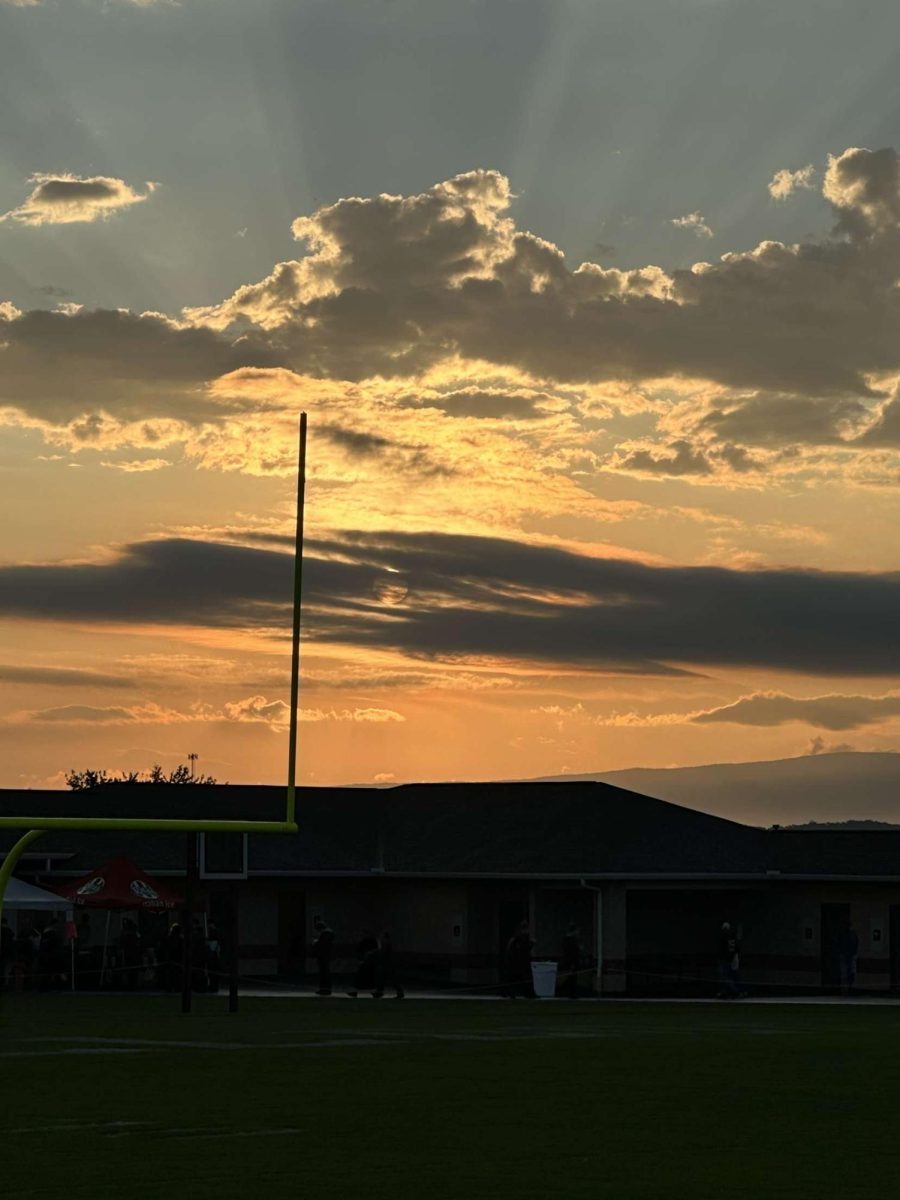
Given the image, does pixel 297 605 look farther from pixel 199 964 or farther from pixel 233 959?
pixel 199 964

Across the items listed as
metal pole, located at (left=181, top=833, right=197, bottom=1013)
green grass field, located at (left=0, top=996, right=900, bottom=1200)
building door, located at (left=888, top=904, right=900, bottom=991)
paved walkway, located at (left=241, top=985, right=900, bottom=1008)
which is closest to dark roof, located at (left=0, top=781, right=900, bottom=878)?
building door, located at (left=888, top=904, right=900, bottom=991)

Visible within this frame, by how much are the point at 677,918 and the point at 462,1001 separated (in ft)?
38.8

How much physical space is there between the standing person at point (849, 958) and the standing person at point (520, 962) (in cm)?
841

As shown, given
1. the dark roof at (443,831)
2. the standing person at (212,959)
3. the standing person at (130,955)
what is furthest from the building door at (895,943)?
the standing person at (130,955)

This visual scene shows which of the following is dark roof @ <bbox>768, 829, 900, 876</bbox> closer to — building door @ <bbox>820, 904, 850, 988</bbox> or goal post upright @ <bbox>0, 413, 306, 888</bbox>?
building door @ <bbox>820, 904, 850, 988</bbox>

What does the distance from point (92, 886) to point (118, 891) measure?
1.87 feet

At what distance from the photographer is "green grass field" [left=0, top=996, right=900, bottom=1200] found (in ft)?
47.8

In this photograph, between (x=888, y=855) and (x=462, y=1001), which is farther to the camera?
(x=888, y=855)

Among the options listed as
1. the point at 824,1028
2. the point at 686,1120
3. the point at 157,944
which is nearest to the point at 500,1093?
the point at 686,1120

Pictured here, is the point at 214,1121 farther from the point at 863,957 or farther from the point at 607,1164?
the point at 863,957

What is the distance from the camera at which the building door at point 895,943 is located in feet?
181

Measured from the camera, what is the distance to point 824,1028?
35.3m

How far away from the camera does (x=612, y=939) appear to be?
5475cm

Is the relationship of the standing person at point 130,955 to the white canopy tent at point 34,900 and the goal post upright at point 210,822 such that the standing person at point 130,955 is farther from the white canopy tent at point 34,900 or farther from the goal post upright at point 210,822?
the goal post upright at point 210,822
